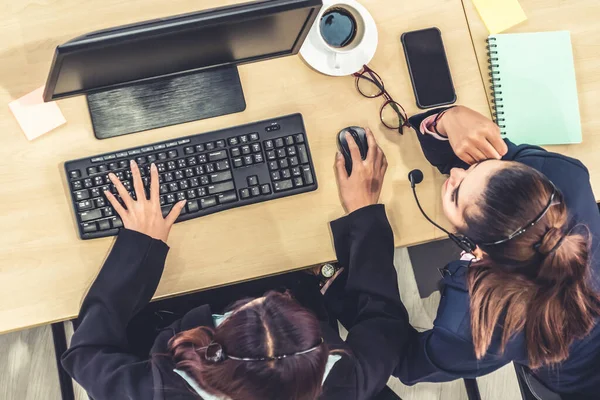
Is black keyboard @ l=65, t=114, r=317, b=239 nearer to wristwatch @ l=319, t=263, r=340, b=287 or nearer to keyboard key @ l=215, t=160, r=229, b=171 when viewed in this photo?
keyboard key @ l=215, t=160, r=229, b=171

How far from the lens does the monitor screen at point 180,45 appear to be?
2.27 ft

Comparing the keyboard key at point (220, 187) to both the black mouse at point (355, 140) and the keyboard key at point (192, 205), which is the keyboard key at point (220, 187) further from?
the black mouse at point (355, 140)

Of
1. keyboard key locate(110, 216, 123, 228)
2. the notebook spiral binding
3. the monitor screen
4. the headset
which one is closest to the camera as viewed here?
Result: the monitor screen

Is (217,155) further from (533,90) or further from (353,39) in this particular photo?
(533,90)

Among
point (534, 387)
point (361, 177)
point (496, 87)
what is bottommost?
point (534, 387)

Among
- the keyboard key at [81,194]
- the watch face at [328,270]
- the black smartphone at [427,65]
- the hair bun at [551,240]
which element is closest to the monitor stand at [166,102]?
the keyboard key at [81,194]

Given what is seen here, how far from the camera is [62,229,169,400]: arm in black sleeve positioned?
92 cm

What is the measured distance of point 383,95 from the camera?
104 centimetres

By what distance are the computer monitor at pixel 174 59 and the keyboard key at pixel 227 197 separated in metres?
0.15

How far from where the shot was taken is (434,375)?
1062 mm

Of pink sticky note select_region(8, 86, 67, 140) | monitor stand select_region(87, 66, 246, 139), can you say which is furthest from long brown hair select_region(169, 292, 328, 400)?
pink sticky note select_region(8, 86, 67, 140)

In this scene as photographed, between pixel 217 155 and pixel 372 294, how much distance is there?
397mm

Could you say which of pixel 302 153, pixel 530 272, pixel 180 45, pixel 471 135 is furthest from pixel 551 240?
pixel 180 45

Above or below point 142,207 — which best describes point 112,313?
below
